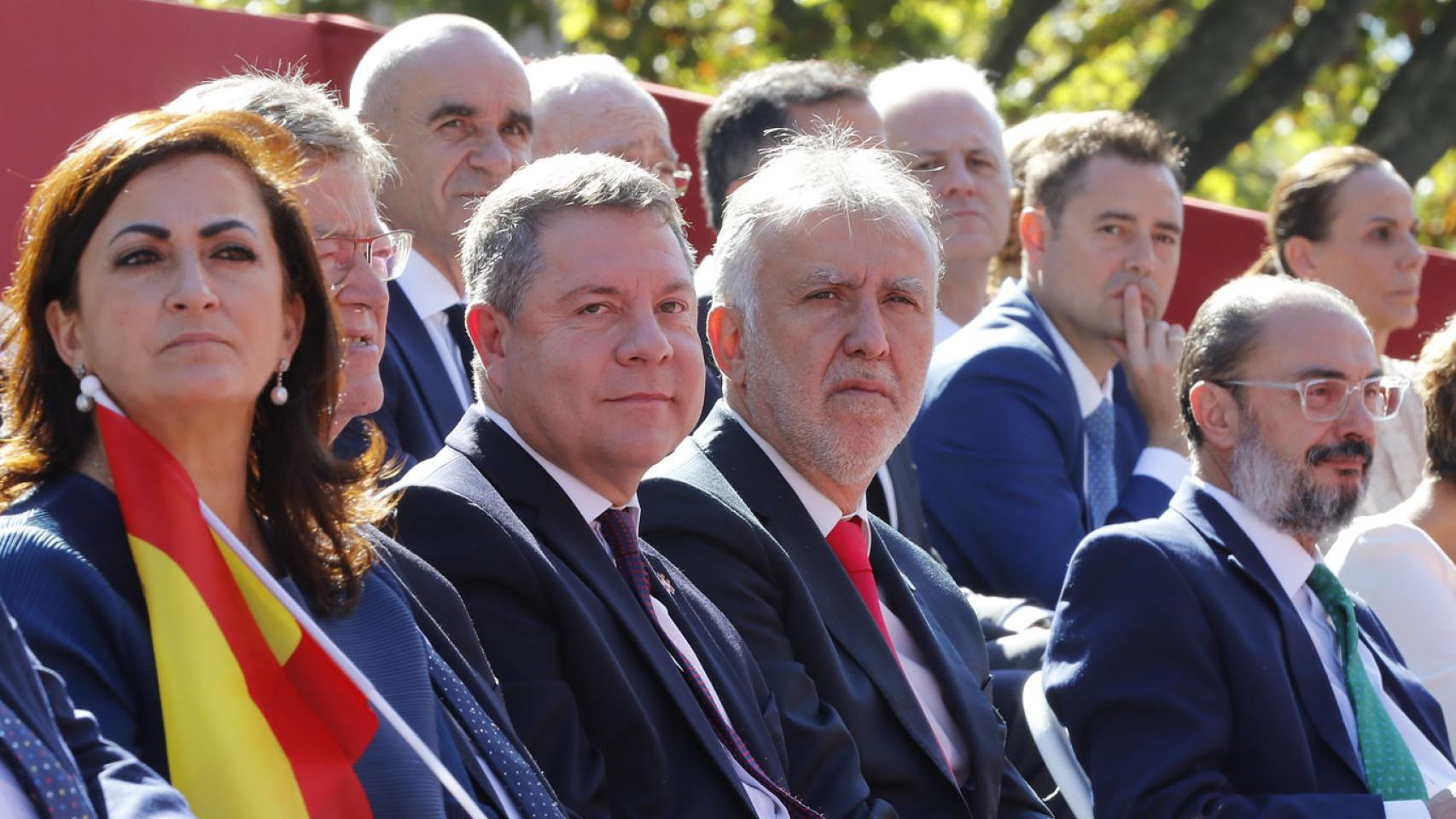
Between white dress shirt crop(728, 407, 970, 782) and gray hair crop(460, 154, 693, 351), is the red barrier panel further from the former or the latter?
gray hair crop(460, 154, 693, 351)

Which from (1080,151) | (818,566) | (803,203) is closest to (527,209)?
(803,203)

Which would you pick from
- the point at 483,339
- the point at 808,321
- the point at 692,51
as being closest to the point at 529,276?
the point at 483,339

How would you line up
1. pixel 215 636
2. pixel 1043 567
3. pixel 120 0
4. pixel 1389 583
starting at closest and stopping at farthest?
pixel 215 636 < pixel 1389 583 < pixel 1043 567 < pixel 120 0

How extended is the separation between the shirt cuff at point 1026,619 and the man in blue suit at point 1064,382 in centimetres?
26

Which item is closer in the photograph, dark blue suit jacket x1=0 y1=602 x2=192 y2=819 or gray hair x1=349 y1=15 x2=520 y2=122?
dark blue suit jacket x1=0 y1=602 x2=192 y2=819

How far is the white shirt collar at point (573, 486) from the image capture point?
3.35 metres

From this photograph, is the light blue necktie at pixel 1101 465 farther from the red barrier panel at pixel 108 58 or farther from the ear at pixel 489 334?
the ear at pixel 489 334

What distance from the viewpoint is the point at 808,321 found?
3.99 m

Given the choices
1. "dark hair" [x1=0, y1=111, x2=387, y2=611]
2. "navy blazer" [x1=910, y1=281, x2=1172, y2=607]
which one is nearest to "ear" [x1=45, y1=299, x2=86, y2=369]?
"dark hair" [x1=0, y1=111, x2=387, y2=611]

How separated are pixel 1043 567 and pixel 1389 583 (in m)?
0.83

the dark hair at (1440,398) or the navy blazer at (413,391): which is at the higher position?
the navy blazer at (413,391)

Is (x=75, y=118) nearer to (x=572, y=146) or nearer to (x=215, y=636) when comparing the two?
(x=572, y=146)

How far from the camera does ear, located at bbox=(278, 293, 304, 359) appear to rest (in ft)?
9.65

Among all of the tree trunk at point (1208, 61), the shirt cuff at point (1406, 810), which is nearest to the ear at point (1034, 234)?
the shirt cuff at point (1406, 810)
